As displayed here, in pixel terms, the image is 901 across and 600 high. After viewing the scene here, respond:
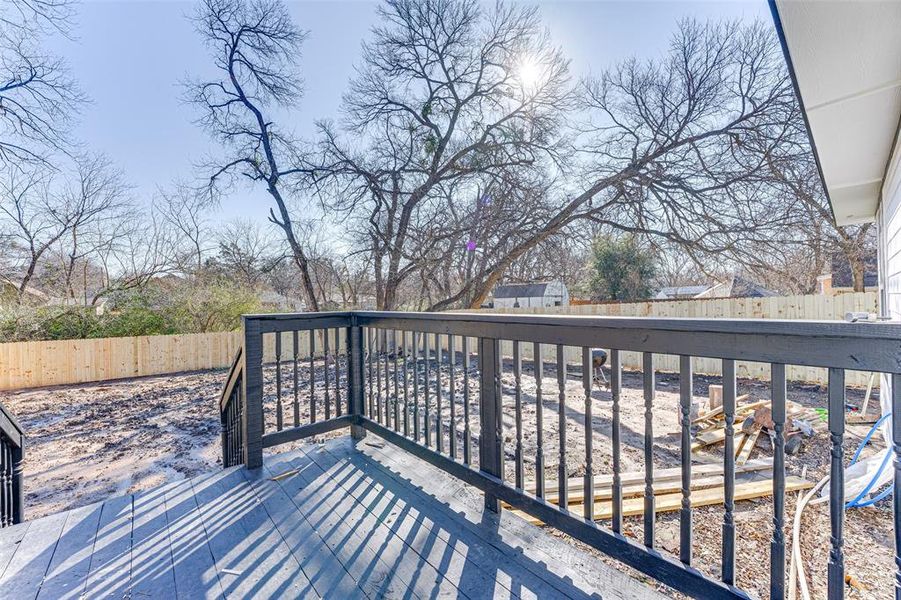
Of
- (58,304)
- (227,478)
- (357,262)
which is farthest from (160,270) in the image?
(227,478)

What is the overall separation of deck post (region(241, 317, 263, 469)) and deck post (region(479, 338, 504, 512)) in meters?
1.44

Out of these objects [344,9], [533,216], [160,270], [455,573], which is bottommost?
[455,573]

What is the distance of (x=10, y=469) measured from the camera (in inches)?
94.5

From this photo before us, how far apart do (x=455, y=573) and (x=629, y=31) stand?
8.49 m

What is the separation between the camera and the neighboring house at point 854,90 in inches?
62.9

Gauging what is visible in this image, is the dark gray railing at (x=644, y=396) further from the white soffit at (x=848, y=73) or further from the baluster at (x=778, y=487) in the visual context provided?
the white soffit at (x=848, y=73)

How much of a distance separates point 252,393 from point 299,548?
1.06 metres

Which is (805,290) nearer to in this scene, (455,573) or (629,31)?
(629,31)

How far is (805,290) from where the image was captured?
1003 cm

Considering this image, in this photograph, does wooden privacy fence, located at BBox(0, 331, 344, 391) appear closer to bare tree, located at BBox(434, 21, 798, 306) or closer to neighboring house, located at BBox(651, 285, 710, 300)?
bare tree, located at BBox(434, 21, 798, 306)

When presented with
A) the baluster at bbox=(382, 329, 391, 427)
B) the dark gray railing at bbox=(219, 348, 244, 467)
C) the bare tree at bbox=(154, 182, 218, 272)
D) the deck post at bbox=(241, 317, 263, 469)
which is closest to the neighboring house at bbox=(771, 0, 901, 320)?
the baluster at bbox=(382, 329, 391, 427)

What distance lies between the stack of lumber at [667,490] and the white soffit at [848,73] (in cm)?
250

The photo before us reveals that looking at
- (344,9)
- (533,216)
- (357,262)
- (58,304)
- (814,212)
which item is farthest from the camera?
(357,262)

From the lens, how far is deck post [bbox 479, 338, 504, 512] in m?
1.86
